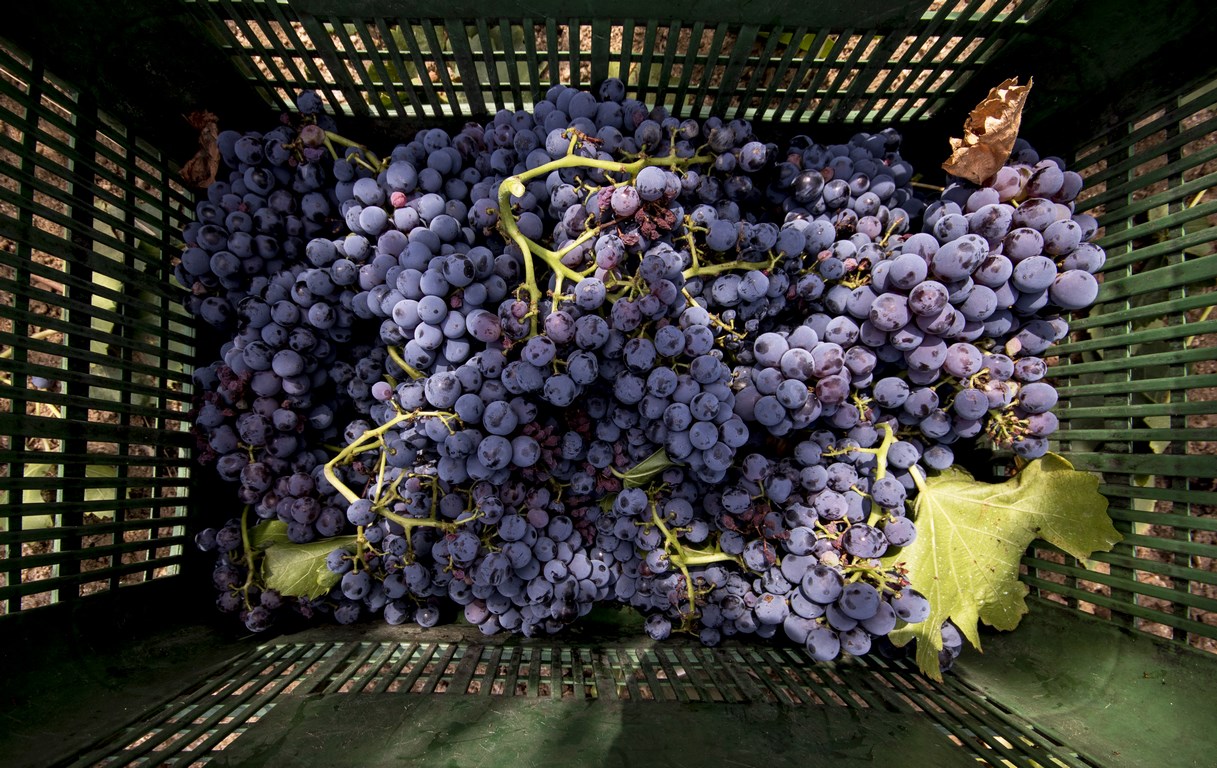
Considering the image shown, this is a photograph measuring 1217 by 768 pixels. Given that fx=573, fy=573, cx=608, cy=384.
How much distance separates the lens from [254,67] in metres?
1.31

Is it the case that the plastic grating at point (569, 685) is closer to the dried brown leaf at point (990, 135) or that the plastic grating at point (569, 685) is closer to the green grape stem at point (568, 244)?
the green grape stem at point (568, 244)

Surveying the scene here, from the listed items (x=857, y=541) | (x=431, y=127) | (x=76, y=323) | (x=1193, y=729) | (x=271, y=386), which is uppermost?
(x=431, y=127)

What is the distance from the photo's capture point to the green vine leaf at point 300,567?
1.36 m

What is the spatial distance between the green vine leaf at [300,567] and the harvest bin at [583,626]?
117 mm

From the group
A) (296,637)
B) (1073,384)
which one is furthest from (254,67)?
(1073,384)

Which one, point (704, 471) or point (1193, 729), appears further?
point (704, 471)

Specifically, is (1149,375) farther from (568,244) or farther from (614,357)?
(568,244)

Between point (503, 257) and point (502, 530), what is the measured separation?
590mm

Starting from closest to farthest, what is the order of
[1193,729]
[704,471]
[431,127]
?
[1193,729] → [704,471] → [431,127]

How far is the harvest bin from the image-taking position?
100 centimetres

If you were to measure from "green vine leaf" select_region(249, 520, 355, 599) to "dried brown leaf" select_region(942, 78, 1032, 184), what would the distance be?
1.64 metres

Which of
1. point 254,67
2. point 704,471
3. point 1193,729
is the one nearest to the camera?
point 1193,729

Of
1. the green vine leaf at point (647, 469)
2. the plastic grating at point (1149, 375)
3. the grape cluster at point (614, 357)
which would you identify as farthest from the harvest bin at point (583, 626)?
the green vine leaf at point (647, 469)

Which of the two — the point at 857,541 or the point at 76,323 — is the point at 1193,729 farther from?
the point at 76,323
